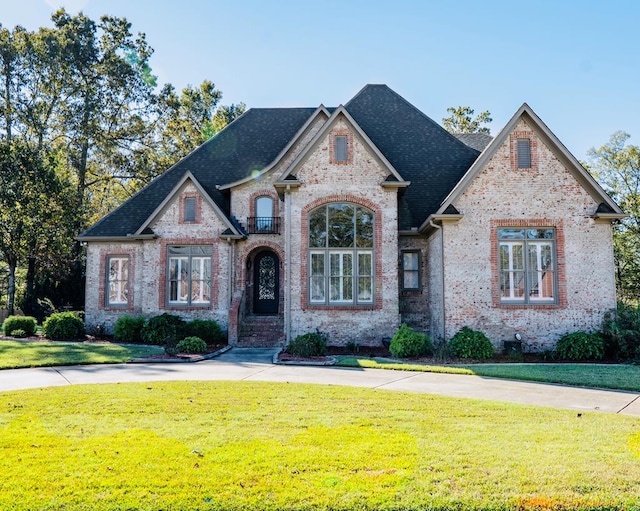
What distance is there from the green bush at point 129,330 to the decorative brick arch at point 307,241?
655 centimetres

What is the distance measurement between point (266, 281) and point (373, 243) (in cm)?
579

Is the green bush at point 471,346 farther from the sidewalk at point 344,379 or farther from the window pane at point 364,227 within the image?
the window pane at point 364,227

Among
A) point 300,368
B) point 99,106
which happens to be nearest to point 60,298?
point 99,106

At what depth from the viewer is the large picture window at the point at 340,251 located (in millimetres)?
17625

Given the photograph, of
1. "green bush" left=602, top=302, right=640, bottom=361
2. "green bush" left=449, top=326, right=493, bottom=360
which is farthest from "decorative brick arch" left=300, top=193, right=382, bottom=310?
"green bush" left=602, top=302, right=640, bottom=361

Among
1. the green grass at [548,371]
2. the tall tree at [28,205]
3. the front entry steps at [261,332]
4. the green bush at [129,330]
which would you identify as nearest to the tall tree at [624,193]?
the green grass at [548,371]

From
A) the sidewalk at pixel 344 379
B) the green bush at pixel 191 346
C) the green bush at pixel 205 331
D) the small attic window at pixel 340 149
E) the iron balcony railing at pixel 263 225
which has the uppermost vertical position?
the small attic window at pixel 340 149

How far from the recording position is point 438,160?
2166 cm

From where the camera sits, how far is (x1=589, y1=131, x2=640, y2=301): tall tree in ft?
115

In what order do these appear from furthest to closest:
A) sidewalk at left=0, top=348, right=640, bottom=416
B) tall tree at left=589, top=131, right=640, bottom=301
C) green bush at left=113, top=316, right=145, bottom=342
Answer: tall tree at left=589, top=131, right=640, bottom=301 → green bush at left=113, top=316, right=145, bottom=342 → sidewalk at left=0, top=348, right=640, bottom=416

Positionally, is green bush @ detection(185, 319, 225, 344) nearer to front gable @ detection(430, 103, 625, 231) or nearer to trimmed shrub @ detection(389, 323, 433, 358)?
trimmed shrub @ detection(389, 323, 433, 358)

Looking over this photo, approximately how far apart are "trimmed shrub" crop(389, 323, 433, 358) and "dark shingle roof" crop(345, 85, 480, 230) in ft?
16.8

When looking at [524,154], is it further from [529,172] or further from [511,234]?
[511,234]

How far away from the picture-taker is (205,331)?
18641 mm
